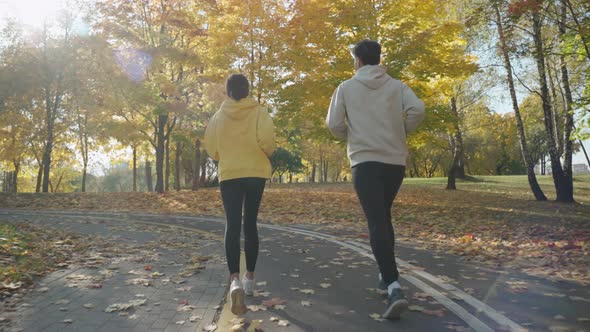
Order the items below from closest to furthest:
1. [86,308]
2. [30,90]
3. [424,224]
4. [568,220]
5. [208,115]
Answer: [86,308] → [568,220] → [424,224] → [208,115] → [30,90]

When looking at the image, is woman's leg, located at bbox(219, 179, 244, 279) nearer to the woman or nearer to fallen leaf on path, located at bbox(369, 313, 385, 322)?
the woman

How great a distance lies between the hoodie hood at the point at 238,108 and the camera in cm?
400

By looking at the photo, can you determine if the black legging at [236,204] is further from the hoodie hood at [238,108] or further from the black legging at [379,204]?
the black legging at [379,204]

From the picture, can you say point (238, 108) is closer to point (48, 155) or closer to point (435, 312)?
point (435, 312)

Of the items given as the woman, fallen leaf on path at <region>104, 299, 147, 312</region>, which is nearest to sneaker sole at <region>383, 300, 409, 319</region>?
the woman

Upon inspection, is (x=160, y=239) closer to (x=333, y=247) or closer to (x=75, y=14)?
(x=333, y=247)

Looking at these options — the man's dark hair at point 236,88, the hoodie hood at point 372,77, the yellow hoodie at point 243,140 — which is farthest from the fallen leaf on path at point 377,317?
the man's dark hair at point 236,88

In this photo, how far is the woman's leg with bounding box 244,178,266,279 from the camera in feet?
12.9

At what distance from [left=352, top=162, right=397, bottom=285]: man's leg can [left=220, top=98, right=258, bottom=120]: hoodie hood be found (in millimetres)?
1219

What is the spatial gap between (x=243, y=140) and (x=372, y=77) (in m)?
1.32

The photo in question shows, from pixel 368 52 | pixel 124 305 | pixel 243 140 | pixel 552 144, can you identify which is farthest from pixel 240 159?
pixel 552 144

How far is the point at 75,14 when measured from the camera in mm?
23203

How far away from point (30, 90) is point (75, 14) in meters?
4.83

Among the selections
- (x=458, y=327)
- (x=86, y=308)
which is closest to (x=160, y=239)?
(x=86, y=308)
